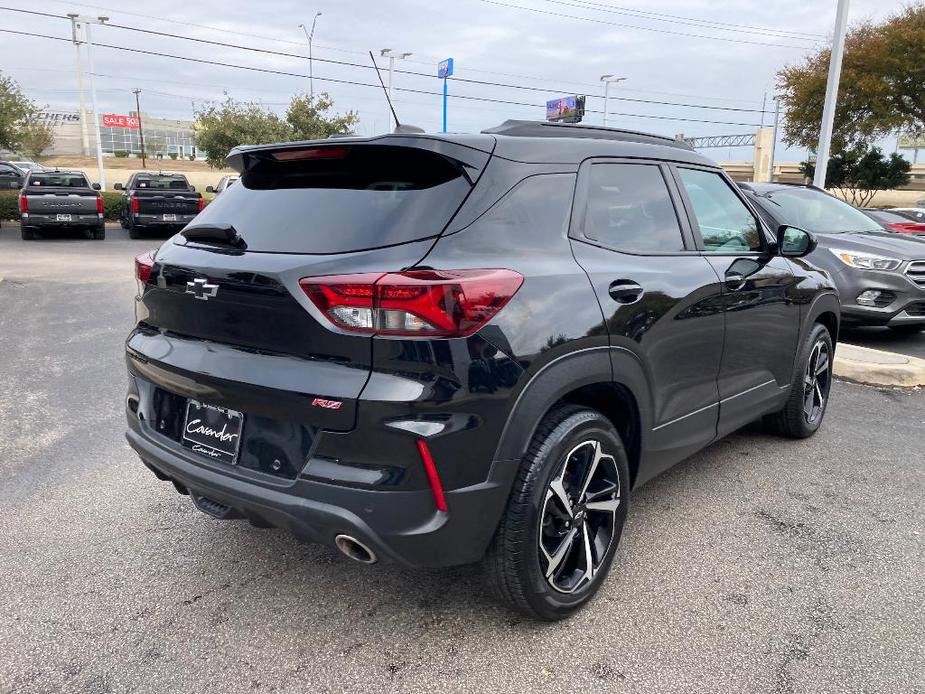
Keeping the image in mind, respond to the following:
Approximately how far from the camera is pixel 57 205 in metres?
17.0

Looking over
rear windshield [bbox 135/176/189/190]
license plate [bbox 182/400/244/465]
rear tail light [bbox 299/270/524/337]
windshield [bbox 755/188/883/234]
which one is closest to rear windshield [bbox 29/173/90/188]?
rear windshield [bbox 135/176/189/190]

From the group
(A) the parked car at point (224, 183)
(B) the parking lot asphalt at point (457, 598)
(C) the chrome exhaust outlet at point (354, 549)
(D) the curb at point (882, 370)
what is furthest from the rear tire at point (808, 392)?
(A) the parked car at point (224, 183)

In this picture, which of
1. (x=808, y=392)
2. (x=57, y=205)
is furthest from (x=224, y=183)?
(x=808, y=392)

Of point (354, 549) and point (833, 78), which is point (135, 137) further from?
point (354, 549)

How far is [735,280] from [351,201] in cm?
205

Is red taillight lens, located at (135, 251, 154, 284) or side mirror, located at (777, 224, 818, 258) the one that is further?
side mirror, located at (777, 224, 818, 258)

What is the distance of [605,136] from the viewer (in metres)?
3.24

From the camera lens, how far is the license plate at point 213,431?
253 cm

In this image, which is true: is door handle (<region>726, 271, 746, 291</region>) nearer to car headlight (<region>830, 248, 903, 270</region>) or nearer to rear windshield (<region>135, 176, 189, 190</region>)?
car headlight (<region>830, 248, 903, 270</region>)

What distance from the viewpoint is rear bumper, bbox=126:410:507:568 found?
7.44 ft

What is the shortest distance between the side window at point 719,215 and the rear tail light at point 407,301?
176 centimetres

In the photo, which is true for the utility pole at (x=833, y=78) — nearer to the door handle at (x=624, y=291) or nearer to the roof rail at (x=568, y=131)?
the roof rail at (x=568, y=131)

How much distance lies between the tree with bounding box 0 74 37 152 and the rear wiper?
29.0m

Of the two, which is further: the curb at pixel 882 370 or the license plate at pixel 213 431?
the curb at pixel 882 370
